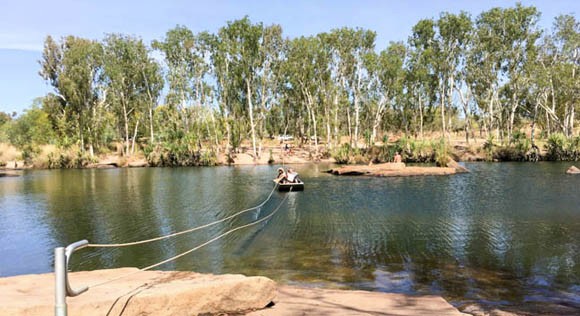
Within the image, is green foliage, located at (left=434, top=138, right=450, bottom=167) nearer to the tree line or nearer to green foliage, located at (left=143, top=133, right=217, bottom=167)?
the tree line

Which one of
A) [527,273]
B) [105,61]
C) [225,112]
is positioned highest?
[105,61]

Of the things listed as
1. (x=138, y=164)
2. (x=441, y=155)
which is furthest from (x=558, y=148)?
(x=138, y=164)

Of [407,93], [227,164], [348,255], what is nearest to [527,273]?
[348,255]

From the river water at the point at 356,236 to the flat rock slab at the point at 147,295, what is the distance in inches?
137

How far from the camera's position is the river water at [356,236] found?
9.81 metres

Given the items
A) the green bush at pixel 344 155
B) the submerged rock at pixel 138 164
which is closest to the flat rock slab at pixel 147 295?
the green bush at pixel 344 155

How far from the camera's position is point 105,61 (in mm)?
59719

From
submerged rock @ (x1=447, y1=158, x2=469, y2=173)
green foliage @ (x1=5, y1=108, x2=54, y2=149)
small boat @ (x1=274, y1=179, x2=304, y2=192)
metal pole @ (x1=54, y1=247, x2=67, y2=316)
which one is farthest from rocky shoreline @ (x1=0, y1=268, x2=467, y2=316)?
green foliage @ (x1=5, y1=108, x2=54, y2=149)

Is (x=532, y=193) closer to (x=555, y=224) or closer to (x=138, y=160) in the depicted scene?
(x=555, y=224)

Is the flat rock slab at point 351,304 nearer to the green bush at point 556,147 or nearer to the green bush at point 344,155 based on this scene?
the green bush at point 344,155

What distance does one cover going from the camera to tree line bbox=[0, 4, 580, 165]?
53.8 m

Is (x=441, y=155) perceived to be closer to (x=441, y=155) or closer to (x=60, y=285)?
(x=441, y=155)

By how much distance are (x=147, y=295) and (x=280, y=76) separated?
56352mm

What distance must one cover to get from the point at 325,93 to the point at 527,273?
51631 millimetres
